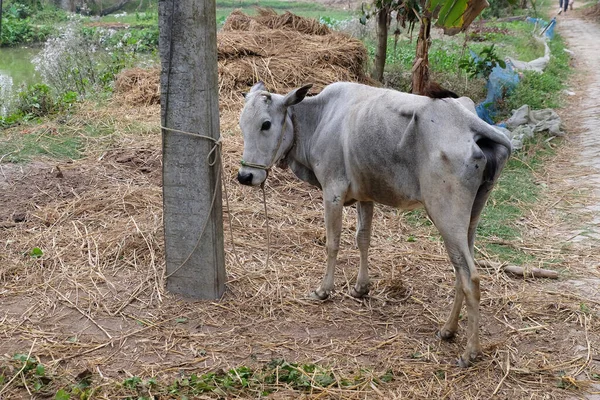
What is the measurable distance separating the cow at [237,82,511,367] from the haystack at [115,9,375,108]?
5.23 meters

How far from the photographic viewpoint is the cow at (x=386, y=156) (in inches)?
155

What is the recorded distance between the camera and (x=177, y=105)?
4.51 m

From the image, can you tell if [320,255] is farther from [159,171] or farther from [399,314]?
[159,171]

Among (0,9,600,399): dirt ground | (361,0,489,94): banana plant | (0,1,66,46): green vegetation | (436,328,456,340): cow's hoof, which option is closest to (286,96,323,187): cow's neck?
(361,0,489,94): banana plant

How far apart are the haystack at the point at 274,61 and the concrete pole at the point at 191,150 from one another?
5.22 meters

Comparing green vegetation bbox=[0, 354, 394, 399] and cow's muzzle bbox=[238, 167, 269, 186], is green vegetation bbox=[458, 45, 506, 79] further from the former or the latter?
green vegetation bbox=[0, 354, 394, 399]

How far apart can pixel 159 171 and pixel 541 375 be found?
470cm

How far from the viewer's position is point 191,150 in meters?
4.60

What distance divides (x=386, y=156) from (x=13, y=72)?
1660 centimetres

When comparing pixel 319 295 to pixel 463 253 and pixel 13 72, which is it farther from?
pixel 13 72

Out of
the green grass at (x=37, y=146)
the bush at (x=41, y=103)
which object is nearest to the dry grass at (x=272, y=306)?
the green grass at (x=37, y=146)

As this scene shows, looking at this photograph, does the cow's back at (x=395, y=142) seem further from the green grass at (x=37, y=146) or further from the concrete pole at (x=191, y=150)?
the green grass at (x=37, y=146)

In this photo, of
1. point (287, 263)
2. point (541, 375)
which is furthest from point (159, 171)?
point (541, 375)

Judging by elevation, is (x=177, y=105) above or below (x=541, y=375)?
above
